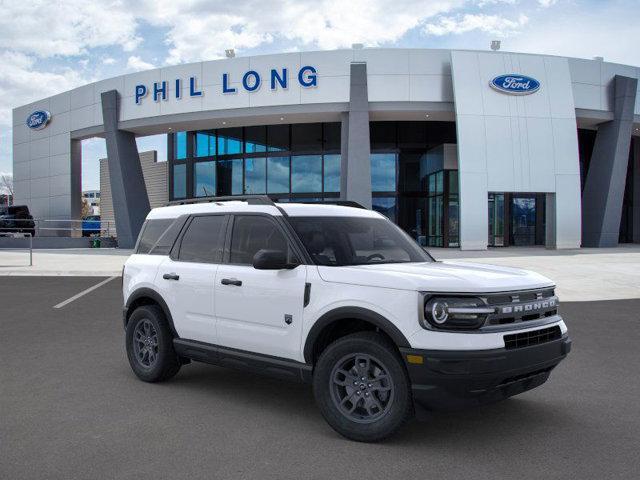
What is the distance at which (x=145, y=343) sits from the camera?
6133mm

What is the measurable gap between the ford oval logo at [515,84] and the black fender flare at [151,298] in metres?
24.7

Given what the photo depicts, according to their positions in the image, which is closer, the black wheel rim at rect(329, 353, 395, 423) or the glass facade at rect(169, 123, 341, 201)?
the black wheel rim at rect(329, 353, 395, 423)

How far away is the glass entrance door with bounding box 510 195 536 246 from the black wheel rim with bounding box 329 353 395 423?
3003cm

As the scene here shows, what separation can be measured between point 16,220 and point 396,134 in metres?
22.9

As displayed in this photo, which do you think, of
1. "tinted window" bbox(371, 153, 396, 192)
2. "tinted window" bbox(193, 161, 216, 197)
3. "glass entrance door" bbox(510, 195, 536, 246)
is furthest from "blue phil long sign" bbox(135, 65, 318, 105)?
"glass entrance door" bbox(510, 195, 536, 246)

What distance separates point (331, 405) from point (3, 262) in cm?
2169

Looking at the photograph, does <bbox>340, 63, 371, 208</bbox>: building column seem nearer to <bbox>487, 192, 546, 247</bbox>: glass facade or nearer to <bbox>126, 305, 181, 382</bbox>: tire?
<bbox>487, 192, 546, 247</bbox>: glass facade

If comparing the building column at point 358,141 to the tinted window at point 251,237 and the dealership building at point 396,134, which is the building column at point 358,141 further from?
the tinted window at point 251,237

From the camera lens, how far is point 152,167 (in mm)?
42812

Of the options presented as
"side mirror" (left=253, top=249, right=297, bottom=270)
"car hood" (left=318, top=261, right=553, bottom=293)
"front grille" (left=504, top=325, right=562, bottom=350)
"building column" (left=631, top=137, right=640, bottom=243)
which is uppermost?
"building column" (left=631, top=137, right=640, bottom=243)

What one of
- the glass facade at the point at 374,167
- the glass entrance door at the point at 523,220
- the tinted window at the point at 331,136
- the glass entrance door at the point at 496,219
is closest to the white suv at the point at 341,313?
the glass facade at the point at 374,167

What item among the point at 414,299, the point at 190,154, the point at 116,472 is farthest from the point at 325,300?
the point at 190,154

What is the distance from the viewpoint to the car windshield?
16.3 feet

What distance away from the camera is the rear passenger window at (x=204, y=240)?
5.62 meters
